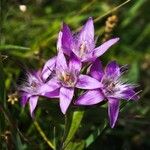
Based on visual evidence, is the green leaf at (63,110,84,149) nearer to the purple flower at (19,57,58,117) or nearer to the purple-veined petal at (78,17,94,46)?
the purple flower at (19,57,58,117)

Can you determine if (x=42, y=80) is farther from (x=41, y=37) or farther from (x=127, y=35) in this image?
(x=127, y=35)

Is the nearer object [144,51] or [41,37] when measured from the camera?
[41,37]

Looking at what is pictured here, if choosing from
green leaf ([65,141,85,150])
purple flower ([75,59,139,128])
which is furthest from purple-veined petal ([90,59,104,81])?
green leaf ([65,141,85,150])

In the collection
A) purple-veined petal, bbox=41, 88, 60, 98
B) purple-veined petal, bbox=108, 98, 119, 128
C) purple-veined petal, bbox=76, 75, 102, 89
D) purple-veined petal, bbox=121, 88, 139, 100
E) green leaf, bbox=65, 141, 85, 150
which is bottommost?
green leaf, bbox=65, 141, 85, 150

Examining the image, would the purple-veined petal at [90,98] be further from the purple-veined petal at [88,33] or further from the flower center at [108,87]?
the purple-veined petal at [88,33]

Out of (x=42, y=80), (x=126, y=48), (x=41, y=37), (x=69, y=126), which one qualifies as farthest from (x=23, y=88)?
(x=126, y=48)

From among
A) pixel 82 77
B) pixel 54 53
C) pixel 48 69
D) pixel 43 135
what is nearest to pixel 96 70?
pixel 82 77

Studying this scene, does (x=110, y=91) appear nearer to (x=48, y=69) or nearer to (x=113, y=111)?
(x=113, y=111)
